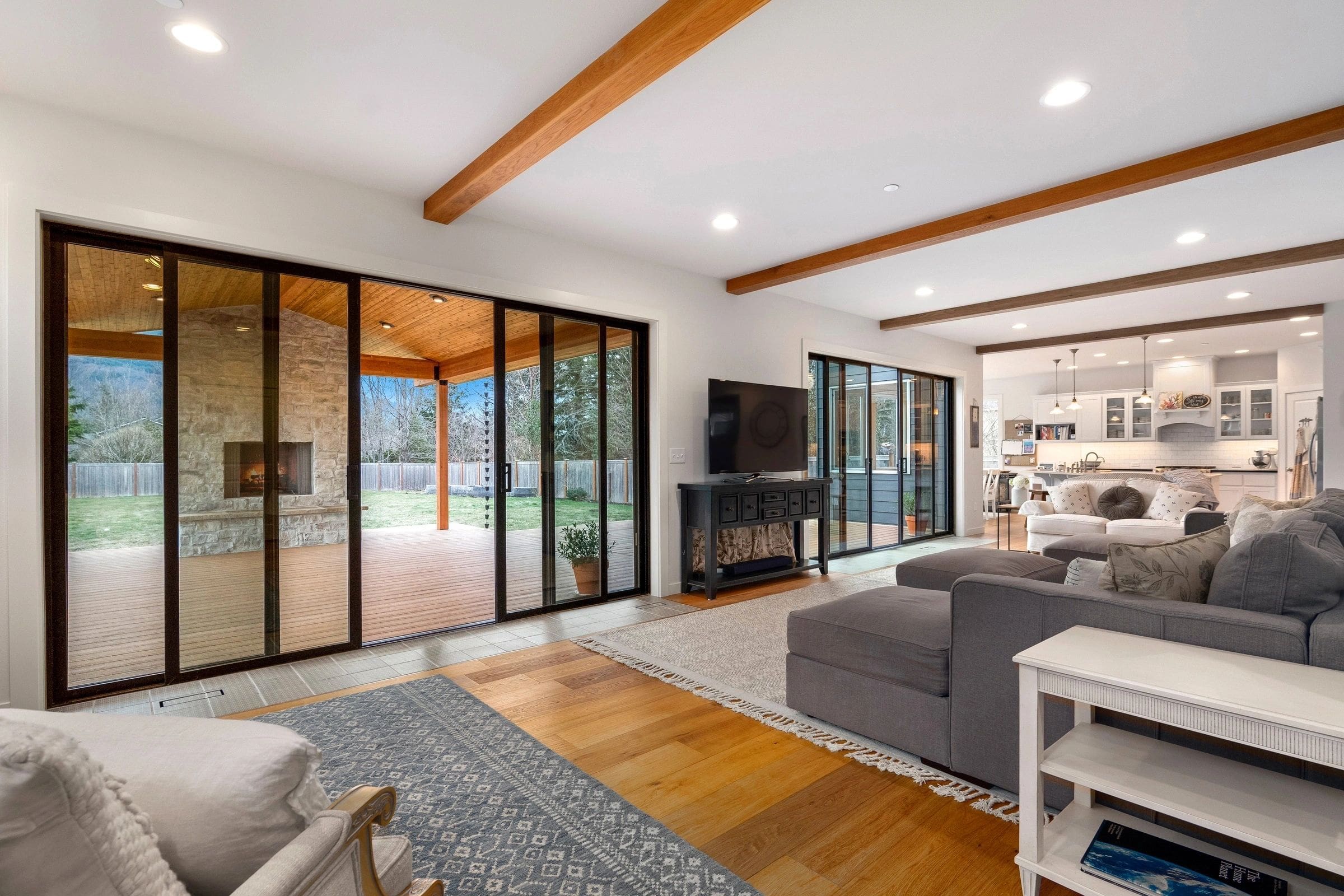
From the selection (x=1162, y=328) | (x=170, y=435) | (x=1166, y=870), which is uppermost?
(x=1162, y=328)

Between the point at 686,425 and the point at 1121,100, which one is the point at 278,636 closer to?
the point at 686,425

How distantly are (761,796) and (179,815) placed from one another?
5.79 feet

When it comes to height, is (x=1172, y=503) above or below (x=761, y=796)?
above

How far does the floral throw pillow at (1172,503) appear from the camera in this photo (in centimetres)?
620

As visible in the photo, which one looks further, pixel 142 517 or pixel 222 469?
pixel 222 469

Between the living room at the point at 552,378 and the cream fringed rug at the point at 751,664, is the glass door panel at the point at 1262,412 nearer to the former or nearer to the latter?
the living room at the point at 552,378

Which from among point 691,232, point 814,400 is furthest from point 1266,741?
point 814,400

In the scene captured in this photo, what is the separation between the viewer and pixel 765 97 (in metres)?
2.77

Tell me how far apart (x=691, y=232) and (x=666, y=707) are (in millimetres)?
3009

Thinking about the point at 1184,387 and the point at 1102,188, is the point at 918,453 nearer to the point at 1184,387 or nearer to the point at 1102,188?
the point at 1102,188

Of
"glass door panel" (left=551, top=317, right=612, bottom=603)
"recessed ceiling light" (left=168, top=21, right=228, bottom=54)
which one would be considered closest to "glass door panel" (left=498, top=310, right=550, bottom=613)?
"glass door panel" (left=551, top=317, right=612, bottom=603)

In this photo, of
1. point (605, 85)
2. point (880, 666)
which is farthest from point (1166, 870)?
point (605, 85)

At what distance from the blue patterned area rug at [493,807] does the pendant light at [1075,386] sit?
31.7ft

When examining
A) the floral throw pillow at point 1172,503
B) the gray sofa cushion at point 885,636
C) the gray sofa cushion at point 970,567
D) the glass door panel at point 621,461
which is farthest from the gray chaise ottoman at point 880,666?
the floral throw pillow at point 1172,503
